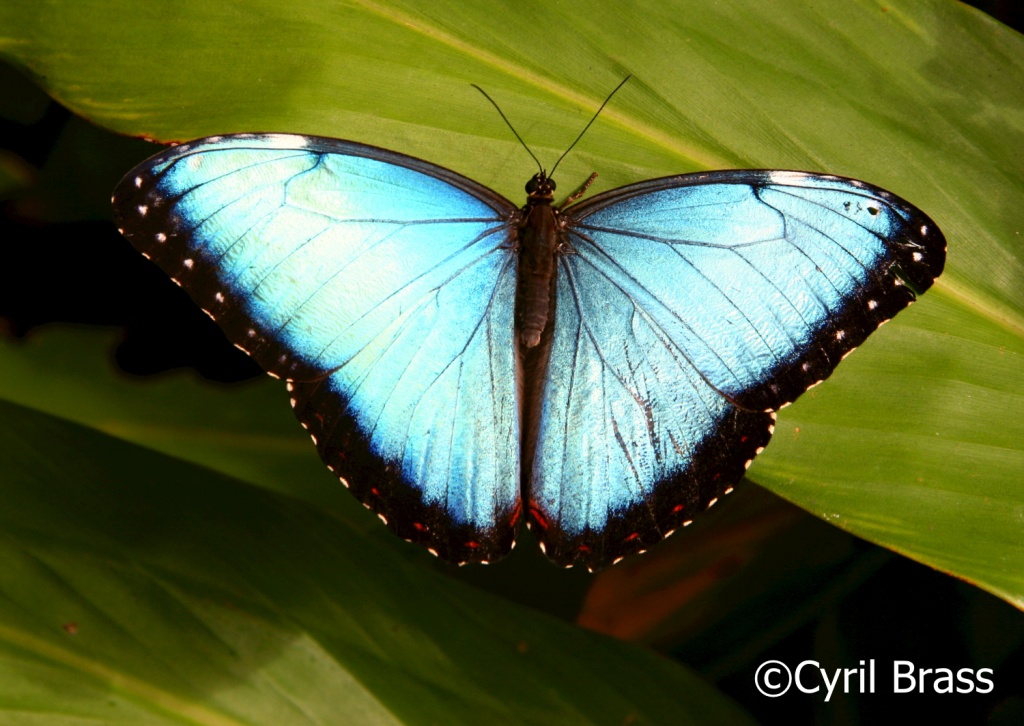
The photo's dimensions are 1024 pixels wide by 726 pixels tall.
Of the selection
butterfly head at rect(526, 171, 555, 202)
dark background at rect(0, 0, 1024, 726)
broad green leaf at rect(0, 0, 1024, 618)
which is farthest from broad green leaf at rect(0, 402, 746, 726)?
butterfly head at rect(526, 171, 555, 202)

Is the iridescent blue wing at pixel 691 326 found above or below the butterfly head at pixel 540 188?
below

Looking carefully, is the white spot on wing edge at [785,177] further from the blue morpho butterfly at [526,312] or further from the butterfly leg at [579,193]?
the butterfly leg at [579,193]

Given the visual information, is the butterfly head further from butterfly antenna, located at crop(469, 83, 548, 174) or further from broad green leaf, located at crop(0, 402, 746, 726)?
broad green leaf, located at crop(0, 402, 746, 726)

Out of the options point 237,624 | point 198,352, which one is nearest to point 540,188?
point 237,624

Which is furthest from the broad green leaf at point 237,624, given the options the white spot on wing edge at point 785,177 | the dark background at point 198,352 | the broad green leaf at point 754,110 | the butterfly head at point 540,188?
the white spot on wing edge at point 785,177

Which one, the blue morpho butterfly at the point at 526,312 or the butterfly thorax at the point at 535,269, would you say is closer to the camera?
the blue morpho butterfly at the point at 526,312

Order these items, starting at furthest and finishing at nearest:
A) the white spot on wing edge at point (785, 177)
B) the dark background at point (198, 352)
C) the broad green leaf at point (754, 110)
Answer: the dark background at point (198, 352) → the broad green leaf at point (754, 110) → the white spot on wing edge at point (785, 177)

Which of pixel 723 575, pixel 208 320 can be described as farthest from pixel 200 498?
pixel 723 575
